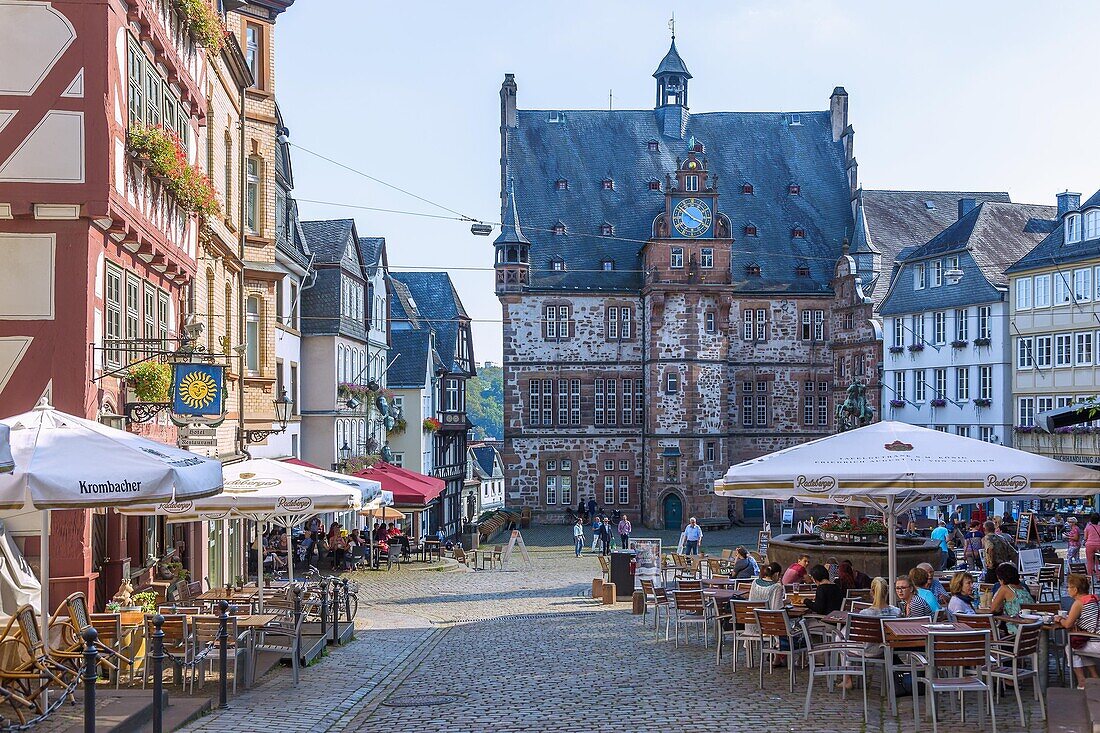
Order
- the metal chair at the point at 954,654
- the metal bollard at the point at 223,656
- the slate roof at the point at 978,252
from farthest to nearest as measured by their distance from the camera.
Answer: the slate roof at the point at 978,252 → the metal bollard at the point at 223,656 → the metal chair at the point at 954,654

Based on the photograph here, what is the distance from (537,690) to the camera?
46.8ft

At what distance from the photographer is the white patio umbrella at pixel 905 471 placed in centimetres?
1478

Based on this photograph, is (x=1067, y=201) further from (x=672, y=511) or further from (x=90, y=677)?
(x=90, y=677)

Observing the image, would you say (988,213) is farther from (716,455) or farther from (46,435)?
(46,435)

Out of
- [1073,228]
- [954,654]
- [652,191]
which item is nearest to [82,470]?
[954,654]

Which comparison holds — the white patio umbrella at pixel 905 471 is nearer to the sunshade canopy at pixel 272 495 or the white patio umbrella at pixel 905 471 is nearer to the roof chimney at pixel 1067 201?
the sunshade canopy at pixel 272 495

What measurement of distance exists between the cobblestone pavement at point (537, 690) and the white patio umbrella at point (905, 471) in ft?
7.08

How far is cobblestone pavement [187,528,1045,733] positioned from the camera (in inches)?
479

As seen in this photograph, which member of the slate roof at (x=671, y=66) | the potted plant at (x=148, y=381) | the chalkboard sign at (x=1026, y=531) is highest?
the slate roof at (x=671, y=66)

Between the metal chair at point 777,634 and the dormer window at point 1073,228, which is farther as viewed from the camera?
the dormer window at point 1073,228

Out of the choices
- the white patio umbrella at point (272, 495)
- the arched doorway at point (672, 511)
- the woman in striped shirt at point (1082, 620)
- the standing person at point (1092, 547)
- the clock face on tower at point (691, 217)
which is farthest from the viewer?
the arched doorway at point (672, 511)

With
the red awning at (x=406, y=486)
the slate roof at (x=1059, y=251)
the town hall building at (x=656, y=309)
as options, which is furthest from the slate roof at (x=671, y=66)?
the red awning at (x=406, y=486)

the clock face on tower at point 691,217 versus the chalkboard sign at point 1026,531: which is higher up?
the clock face on tower at point 691,217

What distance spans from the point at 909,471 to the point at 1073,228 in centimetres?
3941
